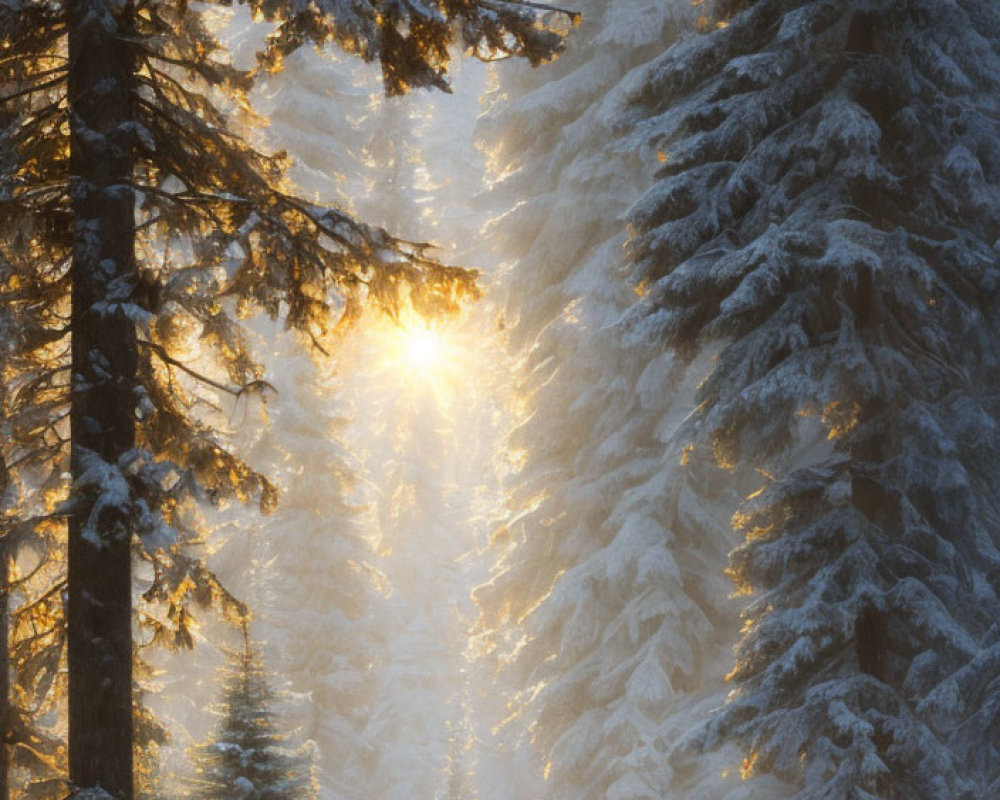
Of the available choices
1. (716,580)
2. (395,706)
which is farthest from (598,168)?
(395,706)

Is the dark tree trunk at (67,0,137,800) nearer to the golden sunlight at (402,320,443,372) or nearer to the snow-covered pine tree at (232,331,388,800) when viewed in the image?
the snow-covered pine tree at (232,331,388,800)

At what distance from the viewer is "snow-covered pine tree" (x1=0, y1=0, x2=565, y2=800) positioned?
19.2 feet

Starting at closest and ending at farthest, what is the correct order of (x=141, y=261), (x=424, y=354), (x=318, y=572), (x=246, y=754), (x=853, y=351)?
(x=141, y=261) < (x=853, y=351) < (x=246, y=754) < (x=318, y=572) < (x=424, y=354)

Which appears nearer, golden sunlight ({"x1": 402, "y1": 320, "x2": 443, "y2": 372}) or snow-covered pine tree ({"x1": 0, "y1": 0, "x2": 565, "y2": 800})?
snow-covered pine tree ({"x1": 0, "y1": 0, "x2": 565, "y2": 800})

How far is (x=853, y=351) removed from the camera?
9195mm

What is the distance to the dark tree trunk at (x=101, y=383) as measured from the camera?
228 inches

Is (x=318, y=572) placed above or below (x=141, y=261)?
above

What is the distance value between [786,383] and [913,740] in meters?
2.89

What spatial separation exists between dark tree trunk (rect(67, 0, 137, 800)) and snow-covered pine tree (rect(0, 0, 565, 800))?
0.01m

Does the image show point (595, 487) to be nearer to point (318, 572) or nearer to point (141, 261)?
point (318, 572)

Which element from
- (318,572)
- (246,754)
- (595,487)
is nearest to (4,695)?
(246,754)

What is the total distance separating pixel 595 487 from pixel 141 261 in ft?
37.0

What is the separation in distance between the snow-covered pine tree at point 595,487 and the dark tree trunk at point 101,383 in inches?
385

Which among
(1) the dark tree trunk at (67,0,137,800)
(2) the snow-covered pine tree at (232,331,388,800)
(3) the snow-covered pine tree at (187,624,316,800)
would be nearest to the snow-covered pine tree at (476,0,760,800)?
(3) the snow-covered pine tree at (187,624,316,800)
